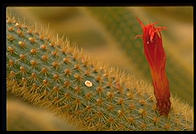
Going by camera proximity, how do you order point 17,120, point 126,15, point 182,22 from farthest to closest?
point 182,22 < point 126,15 < point 17,120

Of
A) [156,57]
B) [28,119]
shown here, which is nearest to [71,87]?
[156,57]

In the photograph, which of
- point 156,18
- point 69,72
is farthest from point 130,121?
point 156,18

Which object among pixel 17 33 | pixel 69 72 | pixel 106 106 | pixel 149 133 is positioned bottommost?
pixel 149 133

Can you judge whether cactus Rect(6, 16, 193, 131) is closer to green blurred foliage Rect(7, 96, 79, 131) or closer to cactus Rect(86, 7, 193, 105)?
green blurred foliage Rect(7, 96, 79, 131)

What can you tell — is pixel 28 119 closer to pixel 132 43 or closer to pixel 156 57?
pixel 132 43

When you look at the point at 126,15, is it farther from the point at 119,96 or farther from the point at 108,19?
the point at 119,96

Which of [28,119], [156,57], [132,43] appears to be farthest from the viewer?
[132,43]

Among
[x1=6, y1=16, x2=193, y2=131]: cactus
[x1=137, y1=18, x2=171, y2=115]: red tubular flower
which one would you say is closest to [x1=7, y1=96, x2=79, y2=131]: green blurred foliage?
[x1=6, y1=16, x2=193, y2=131]: cactus
